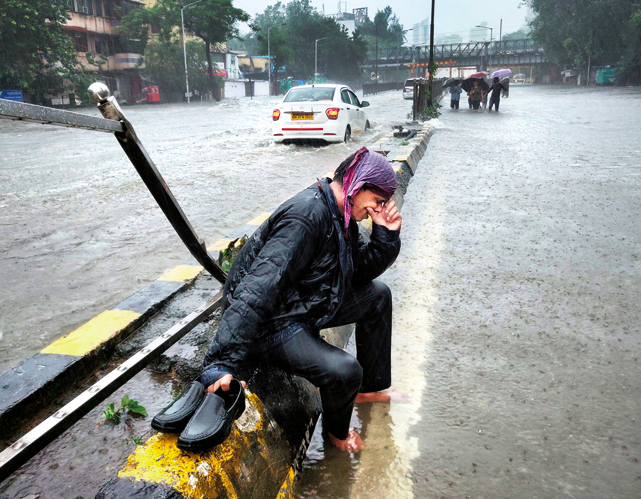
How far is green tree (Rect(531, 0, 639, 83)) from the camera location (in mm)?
51656

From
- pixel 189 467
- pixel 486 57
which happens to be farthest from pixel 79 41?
pixel 486 57

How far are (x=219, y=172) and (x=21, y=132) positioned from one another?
1167 centimetres

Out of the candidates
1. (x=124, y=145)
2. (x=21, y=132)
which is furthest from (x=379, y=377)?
(x=21, y=132)

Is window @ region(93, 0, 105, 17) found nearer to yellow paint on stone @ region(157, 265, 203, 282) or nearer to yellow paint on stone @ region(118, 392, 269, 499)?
yellow paint on stone @ region(157, 265, 203, 282)

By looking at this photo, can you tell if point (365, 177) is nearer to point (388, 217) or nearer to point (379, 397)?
point (388, 217)

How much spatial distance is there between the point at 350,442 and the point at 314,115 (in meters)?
10.8

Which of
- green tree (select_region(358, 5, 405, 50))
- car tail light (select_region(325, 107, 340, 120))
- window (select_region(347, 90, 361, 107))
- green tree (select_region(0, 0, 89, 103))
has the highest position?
green tree (select_region(358, 5, 405, 50))

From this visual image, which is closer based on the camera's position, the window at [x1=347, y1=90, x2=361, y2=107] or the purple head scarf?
the purple head scarf

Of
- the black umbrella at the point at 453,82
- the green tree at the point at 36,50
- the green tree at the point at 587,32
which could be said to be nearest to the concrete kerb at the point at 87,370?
the black umbrella at the point at 453,82

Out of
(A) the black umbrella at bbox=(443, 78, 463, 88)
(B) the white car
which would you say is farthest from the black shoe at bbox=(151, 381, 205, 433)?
(A) the black umbrella at bbox=(443, 78, 463, 88)

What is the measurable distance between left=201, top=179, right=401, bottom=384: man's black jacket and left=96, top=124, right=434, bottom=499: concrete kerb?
0.19 meters

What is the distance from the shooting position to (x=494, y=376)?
9.64 feet

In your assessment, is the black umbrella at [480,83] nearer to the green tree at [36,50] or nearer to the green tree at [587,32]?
the green tree at [36,50]

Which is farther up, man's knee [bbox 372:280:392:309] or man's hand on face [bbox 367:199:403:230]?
man's hand on face [bbox 367:199:403:230]
